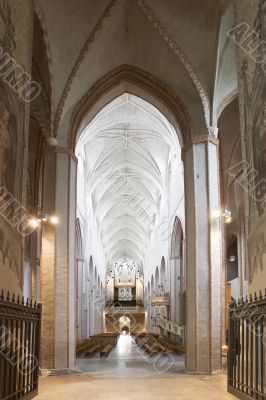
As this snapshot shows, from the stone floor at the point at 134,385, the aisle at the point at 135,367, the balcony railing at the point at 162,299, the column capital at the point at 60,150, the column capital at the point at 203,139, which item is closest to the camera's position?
the stone floor at the point at 134,385

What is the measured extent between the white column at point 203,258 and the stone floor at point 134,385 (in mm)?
868

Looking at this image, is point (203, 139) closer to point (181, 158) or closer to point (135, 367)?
point (181, 158)

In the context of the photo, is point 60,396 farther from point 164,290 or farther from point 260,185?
point 164,290

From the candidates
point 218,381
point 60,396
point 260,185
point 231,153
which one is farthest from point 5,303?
point 231,153

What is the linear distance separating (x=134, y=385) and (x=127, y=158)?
66.2ft

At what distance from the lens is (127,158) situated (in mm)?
30422

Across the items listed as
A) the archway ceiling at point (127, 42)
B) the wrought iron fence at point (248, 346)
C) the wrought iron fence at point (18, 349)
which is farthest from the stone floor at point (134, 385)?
the archway ceiling at point (127, 42)

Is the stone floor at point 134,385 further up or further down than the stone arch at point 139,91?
further down

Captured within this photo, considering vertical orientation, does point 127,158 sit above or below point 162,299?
above

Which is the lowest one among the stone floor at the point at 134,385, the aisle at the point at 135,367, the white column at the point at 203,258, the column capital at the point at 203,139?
the aisle at the point at 135,367

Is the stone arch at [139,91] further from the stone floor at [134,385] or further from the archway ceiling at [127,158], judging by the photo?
the stone floor at [134,385]

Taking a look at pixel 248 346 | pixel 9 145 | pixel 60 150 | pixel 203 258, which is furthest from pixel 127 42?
pixel 248 346

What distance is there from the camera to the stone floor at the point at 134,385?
9.70 m

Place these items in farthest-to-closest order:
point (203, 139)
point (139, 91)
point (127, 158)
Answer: point (127, 158)
point (139, 91)
point (203, 139)
